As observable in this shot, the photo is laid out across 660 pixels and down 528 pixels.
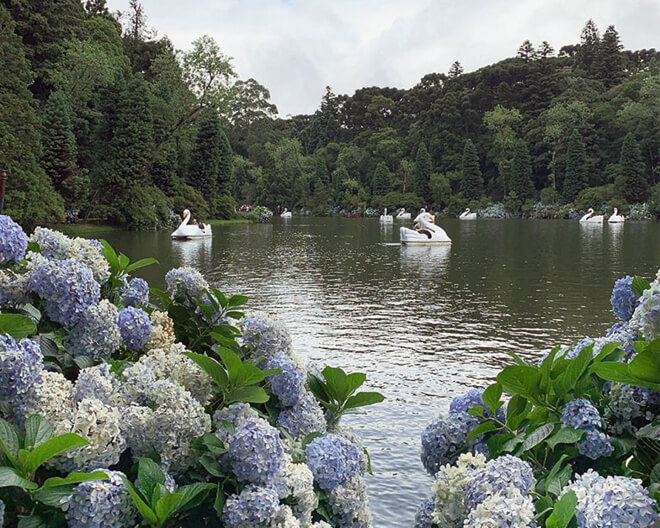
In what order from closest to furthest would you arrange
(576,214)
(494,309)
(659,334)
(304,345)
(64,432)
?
1. (64,432)
2. (659,334)
3. (304,345)
4. (494,309)
5. (576,214)

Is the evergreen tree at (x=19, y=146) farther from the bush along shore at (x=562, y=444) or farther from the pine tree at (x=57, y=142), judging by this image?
the bush along shore at (x=562, y=444)

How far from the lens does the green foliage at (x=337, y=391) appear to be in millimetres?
2055

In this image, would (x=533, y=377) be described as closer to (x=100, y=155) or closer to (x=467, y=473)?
(x=467, y=473)

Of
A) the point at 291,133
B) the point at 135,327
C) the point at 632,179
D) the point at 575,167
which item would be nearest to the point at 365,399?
the point at 135,327

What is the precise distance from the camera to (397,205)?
65.9 metres

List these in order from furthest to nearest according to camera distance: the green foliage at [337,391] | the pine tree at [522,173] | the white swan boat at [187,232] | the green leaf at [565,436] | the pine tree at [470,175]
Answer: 1. the pine tree at [470,175]
2. the pine tree at [522,173]
3. the white swan boat at [187,232]
4. the green foliage at [337,391]
5. the green leaf at [565,436]

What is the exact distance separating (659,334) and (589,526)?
0.57 m

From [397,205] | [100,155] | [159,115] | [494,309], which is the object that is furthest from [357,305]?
[397,205]

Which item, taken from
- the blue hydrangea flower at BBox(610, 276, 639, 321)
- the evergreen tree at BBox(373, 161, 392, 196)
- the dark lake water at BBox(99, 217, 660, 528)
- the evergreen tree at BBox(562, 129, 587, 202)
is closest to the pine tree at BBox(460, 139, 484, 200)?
the evergreen tree at BBox(373, 161, 392, 196)

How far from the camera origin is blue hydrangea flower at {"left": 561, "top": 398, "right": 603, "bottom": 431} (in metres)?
1.62

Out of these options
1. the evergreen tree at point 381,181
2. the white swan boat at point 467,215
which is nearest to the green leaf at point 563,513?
the white swan boat at point 467,215

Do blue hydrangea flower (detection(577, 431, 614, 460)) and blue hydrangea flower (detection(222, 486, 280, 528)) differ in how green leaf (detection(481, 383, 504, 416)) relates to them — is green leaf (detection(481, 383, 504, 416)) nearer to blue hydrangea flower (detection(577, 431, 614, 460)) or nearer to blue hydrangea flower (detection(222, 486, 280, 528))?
blue hydrangea flower (detection(577, 431, 614, 460))

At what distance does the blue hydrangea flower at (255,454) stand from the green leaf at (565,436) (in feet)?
2.14

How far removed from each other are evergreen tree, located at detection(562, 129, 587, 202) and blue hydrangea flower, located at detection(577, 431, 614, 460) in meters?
56.9
